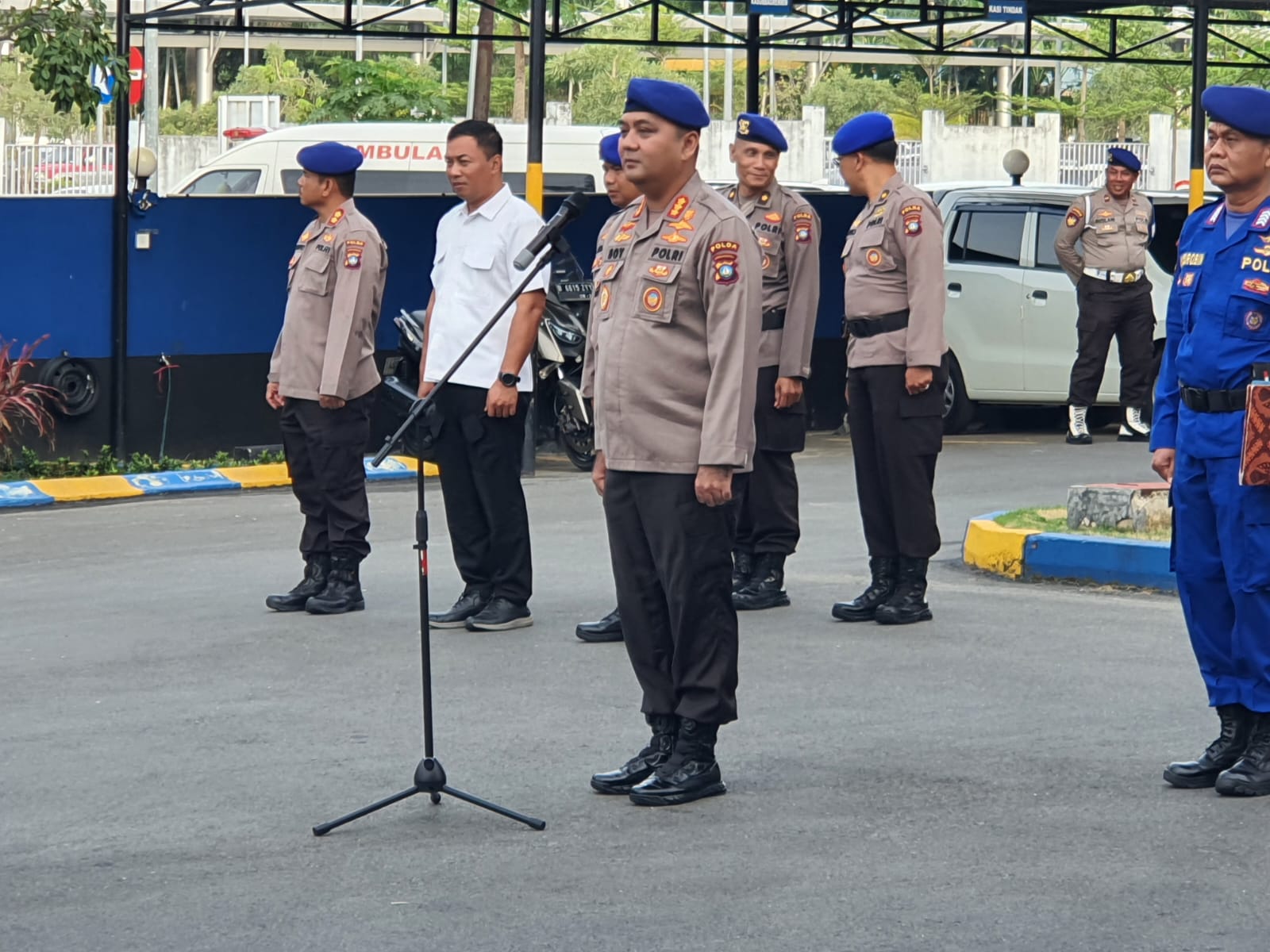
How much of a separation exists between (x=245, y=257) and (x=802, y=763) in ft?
31.2

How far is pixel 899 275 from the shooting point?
837 centimetres

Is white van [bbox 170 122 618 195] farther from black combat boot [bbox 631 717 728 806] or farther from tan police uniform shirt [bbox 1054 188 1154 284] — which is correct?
black combat boot [bbox 631 717 728 806]

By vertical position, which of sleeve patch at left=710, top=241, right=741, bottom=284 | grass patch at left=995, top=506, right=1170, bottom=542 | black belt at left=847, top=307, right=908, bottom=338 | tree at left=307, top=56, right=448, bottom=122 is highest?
tree at left=307, top=56, right=448, bottom=122

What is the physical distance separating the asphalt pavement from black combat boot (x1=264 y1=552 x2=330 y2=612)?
5.3 inches

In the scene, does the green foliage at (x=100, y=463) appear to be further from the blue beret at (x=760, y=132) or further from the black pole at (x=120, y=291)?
the blue beret at (x=760, y=132)

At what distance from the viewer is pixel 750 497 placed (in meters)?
8.91

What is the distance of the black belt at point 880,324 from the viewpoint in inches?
329

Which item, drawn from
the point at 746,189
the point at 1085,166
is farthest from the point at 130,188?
the point at 1085,166

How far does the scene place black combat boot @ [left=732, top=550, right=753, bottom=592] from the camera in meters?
8.93

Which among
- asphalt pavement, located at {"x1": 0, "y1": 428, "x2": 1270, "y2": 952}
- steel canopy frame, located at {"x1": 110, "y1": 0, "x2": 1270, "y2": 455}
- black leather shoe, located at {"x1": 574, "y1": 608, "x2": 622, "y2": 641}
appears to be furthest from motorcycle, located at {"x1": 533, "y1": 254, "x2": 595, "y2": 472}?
black leather shoe, located at {"x1": 574, "y1": 608, "x2": 622, "y2": 641}

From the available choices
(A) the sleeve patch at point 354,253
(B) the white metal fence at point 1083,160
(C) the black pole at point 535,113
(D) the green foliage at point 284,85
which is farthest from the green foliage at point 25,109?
(A) the sleeve patch at point 354,253

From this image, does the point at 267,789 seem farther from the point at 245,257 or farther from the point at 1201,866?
the point at 245,257

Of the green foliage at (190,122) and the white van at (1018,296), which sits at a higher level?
the green foliage at (190,122)

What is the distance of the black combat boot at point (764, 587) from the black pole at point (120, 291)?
6.67 metres
